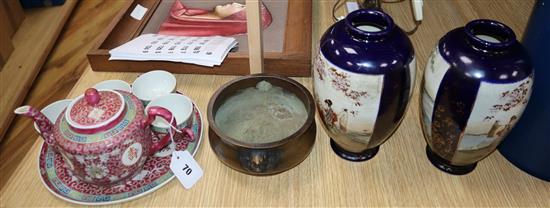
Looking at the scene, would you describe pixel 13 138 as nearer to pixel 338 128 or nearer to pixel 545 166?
pixel 338 128

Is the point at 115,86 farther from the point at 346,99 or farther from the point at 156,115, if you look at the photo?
Answer: the point at 346,99

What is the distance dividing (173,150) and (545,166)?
20.6 inches

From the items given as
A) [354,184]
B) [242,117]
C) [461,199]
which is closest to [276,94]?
[242,117]

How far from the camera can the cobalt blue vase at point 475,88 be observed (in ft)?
1.56

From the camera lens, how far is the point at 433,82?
20.6 inches

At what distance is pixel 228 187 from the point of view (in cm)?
61

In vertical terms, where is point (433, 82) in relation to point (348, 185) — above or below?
above

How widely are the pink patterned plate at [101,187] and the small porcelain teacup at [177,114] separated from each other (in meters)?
0.03

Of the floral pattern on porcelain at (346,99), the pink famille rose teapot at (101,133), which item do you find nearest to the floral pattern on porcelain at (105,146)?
the pink famille rose teapot at (101,133)

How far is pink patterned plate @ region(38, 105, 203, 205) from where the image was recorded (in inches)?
23.1

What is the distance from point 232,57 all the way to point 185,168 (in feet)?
0.80

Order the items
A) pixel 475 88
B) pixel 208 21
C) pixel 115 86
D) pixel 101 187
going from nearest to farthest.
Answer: pixel 475 88 < pixel 101 187 < pixel 115 86 < pixel 208 21

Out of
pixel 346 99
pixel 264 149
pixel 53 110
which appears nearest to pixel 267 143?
pixel 264 149

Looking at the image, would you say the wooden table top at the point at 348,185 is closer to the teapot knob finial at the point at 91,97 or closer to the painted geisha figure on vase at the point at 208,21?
the teapot knob finial at the point at 91,97
